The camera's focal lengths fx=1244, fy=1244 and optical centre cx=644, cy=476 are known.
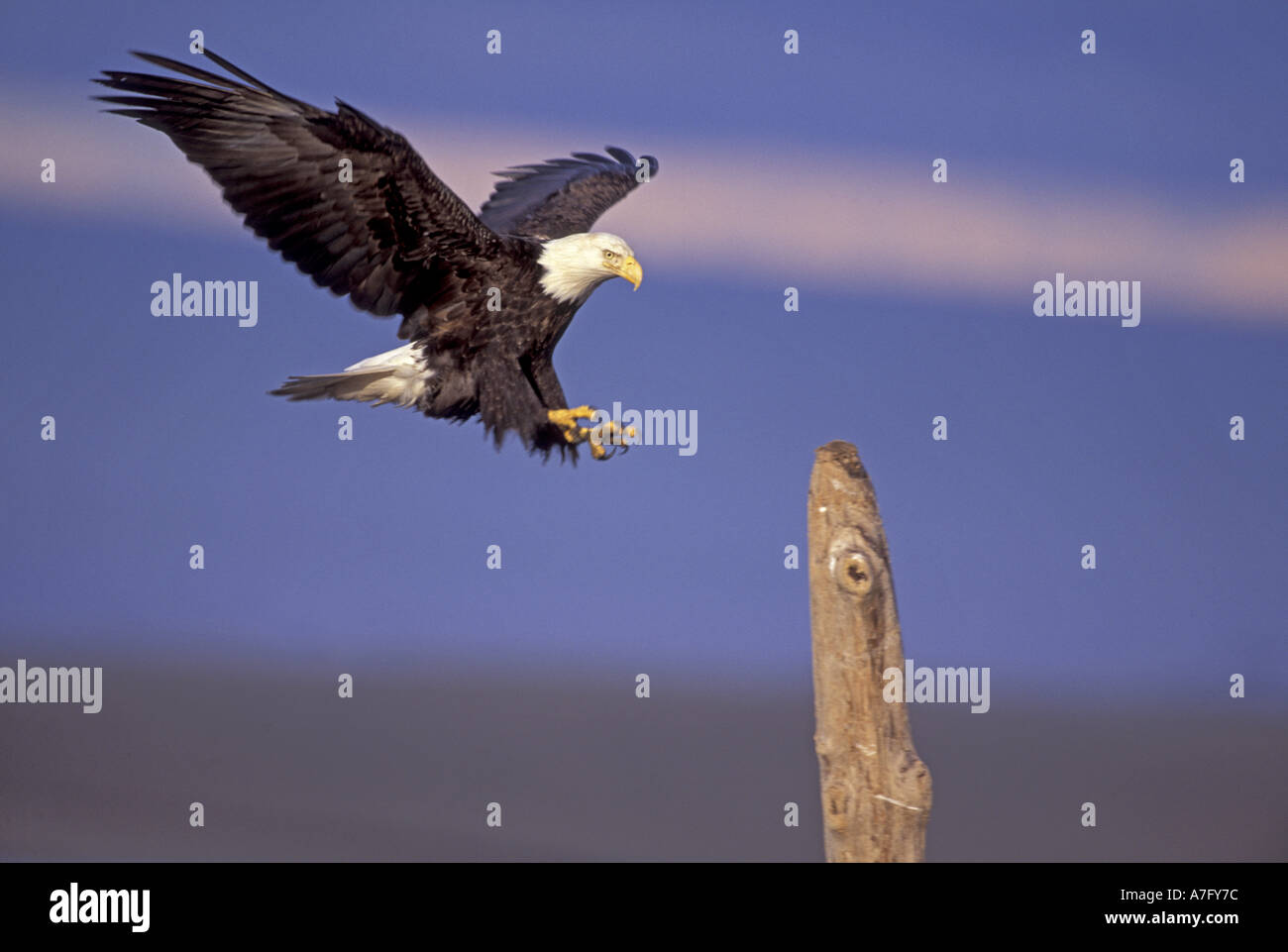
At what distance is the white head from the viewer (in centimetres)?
420

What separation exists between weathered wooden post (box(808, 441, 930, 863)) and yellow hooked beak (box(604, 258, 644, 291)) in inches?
59.1

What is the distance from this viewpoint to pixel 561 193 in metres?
5.19

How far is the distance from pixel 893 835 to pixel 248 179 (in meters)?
2.75

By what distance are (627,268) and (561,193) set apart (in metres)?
1.12

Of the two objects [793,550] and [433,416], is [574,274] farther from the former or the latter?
[793,550]

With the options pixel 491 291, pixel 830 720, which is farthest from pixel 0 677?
pixel 830 720

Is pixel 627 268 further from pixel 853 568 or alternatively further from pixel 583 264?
pixel 853 568

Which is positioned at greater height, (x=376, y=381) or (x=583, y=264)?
(x=583, y=264)

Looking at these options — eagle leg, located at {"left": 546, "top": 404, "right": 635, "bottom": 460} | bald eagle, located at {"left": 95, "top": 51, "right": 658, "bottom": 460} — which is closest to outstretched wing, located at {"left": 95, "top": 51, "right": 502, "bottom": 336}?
bald eagle, located at {"left": 95, "top": 51, "right": 658, "bottom": 460}

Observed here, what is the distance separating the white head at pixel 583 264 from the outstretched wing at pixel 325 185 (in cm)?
20

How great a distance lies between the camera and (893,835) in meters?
2.90

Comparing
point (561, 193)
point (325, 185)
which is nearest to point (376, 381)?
point (325, 185)

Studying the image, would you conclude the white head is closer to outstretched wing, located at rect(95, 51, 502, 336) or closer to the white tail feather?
outstretched wing, located at rect(95, 51, 502, 336)

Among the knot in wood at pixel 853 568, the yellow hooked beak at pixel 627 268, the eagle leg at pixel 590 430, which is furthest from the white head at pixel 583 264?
the knot in wood at pixel 853 568
